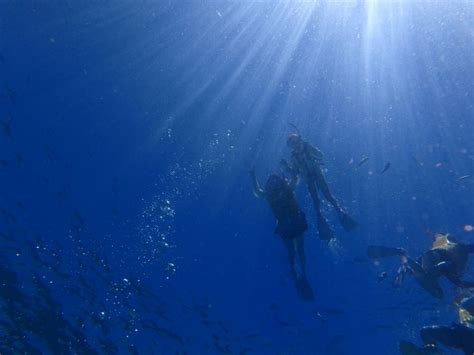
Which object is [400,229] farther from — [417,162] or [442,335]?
[442,335]

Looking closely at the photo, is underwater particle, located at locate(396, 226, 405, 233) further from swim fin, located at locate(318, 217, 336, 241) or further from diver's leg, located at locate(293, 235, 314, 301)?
swim fin, located at locate(318, 217, 336, 241)

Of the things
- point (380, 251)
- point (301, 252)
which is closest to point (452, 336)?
point (380, 251)

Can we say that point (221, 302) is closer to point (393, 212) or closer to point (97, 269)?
point (97, 269)

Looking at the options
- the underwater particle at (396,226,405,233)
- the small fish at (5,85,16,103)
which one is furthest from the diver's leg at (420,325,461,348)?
the small fish at (5,85,16,103)

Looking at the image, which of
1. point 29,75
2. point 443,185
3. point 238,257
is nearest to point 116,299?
point 238,257

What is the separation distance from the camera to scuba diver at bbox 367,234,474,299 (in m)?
8.07

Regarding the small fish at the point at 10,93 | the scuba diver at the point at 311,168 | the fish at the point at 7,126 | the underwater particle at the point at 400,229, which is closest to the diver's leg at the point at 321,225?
the scuba diver at the point at 311,168

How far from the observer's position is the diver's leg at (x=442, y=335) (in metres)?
6.05

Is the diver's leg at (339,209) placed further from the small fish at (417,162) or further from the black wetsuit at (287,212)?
the small fish at (417,162)

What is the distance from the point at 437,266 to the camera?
7992 mm

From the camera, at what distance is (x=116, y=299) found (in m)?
17.6

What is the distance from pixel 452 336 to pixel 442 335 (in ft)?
0.46

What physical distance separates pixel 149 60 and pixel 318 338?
16.8 meters

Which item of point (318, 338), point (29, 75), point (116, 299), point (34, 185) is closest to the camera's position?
point (29, 75)
